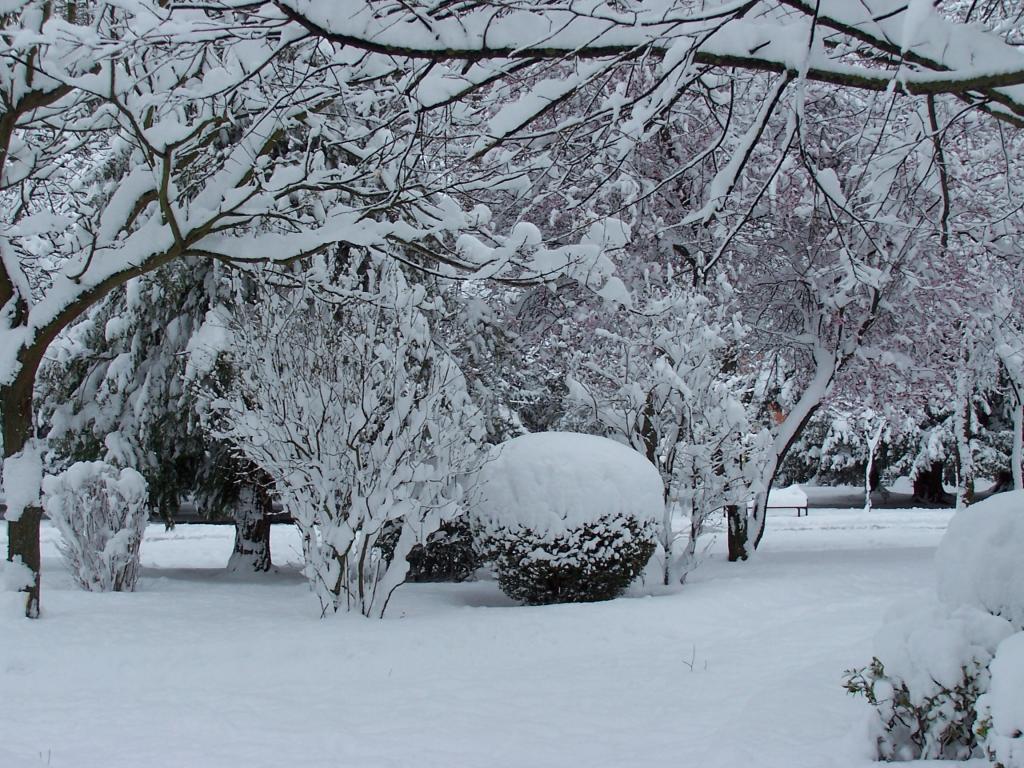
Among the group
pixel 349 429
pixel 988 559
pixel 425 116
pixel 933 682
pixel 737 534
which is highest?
pixel 425 116

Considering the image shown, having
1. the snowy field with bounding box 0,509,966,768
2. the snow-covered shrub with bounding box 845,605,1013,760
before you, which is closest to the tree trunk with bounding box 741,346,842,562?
the snowy field with bounding box 0,509,966,768

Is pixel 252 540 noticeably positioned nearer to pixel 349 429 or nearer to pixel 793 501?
pixel 349 429

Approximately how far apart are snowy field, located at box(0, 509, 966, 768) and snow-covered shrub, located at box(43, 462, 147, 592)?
511 mm

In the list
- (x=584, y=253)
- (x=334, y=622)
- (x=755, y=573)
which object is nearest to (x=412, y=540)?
(x=334, y=622)

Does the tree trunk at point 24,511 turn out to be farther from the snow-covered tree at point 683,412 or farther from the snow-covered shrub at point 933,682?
the snow-covered shrub at point 933,682

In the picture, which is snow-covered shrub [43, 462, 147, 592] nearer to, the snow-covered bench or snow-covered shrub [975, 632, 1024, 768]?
snow-covered shrub [975, 632, 1024, 768]

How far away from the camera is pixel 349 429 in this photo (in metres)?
7.49

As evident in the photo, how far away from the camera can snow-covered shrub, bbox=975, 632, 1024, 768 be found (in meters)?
3.02

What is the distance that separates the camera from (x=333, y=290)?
7703mm

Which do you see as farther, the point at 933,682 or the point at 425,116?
the point at 425,116

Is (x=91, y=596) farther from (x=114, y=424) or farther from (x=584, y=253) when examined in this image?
(x=584, y=253)

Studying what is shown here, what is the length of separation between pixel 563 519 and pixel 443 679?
269 cm

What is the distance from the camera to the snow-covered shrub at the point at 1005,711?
9.89ft

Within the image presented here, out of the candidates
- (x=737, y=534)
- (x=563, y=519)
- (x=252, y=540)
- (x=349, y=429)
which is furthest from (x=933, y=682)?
(x=252, y=540)
